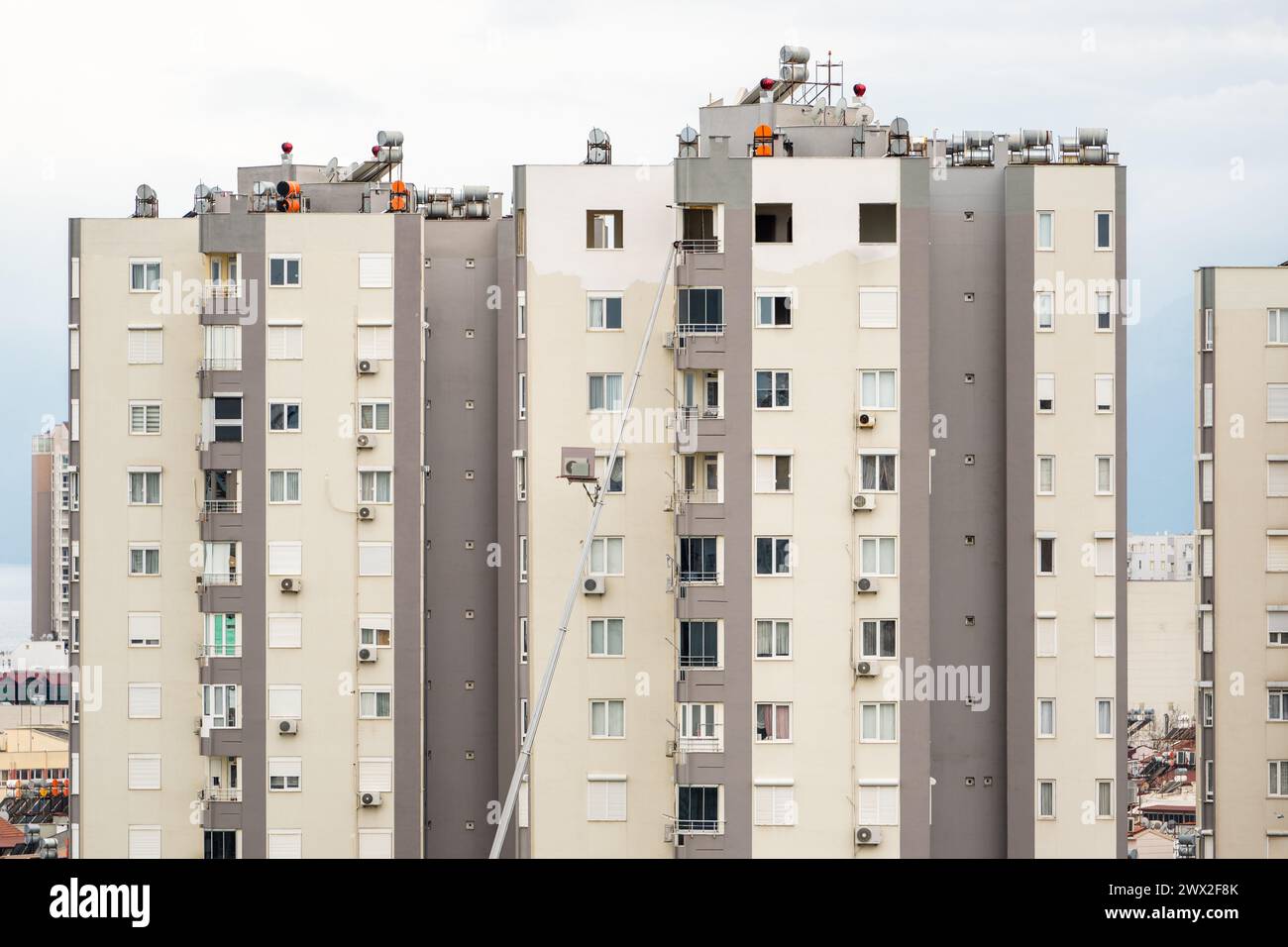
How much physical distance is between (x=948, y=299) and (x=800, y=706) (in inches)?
401

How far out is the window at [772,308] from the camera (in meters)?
35.1

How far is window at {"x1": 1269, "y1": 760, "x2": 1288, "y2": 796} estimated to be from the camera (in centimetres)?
4059

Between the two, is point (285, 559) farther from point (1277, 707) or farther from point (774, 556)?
point (1277, 707)

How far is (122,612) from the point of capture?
126ft

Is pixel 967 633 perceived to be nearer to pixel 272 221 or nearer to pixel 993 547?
pixel 993 547

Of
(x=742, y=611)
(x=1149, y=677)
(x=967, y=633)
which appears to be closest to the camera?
(x=742, y=611)

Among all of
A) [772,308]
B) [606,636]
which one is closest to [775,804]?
[606,636]

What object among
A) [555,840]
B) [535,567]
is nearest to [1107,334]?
[535,567]

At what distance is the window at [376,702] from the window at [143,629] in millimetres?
5275

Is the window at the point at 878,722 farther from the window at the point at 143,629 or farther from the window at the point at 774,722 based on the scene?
the window at the point at 143,629

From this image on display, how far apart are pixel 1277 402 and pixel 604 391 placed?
58.0 ft

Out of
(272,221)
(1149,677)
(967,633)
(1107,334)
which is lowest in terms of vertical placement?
(1149,677)

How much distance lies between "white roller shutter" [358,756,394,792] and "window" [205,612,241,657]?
3.97 meters

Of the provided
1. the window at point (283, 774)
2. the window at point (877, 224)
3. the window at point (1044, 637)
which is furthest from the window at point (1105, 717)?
the window at point (283, 774)
